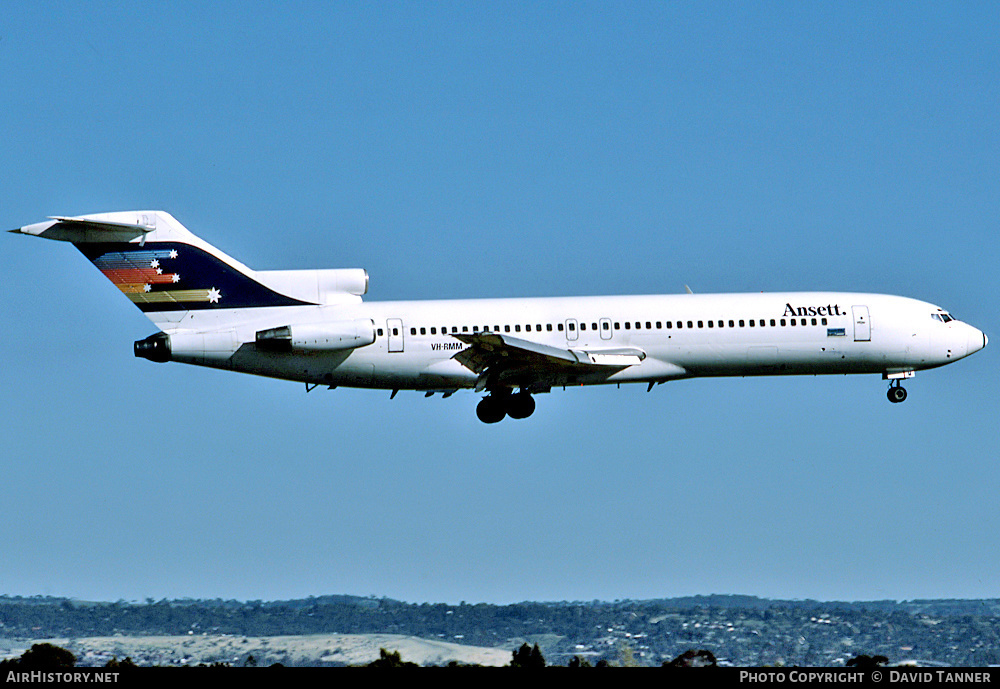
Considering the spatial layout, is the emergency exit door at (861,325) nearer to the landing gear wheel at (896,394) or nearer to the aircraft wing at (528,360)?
the landing gear wheel at (896,394)

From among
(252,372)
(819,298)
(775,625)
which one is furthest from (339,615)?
(819,298)

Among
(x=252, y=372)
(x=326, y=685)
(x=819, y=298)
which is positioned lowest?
(x=326, y=685)

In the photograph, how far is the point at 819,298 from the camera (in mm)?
44094

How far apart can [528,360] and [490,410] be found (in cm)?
350

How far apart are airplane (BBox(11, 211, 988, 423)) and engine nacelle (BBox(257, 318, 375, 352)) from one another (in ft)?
0.10

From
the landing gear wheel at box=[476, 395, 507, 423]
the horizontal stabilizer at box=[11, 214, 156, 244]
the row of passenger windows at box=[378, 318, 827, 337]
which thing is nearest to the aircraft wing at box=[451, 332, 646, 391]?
the row of passenger windows at box=[378, 318, 827, 337]

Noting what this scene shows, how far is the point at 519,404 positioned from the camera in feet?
145

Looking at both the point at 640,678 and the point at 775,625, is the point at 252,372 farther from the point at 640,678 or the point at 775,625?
the point at 640,678

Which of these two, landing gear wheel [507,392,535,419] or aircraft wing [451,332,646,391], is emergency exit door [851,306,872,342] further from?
landing gear wheel [507,392,535,419]

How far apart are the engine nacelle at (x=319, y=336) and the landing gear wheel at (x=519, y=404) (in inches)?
212

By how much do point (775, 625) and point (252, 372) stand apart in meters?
20.1

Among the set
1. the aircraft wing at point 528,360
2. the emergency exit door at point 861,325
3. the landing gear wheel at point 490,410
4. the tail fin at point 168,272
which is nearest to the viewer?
the aircraft wing at point 528,360

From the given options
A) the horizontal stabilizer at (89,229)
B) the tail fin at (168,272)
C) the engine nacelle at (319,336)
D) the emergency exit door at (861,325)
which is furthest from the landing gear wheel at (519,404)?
the horizontal stabilizer at (89,229)

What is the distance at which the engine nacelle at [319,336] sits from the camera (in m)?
41.3
